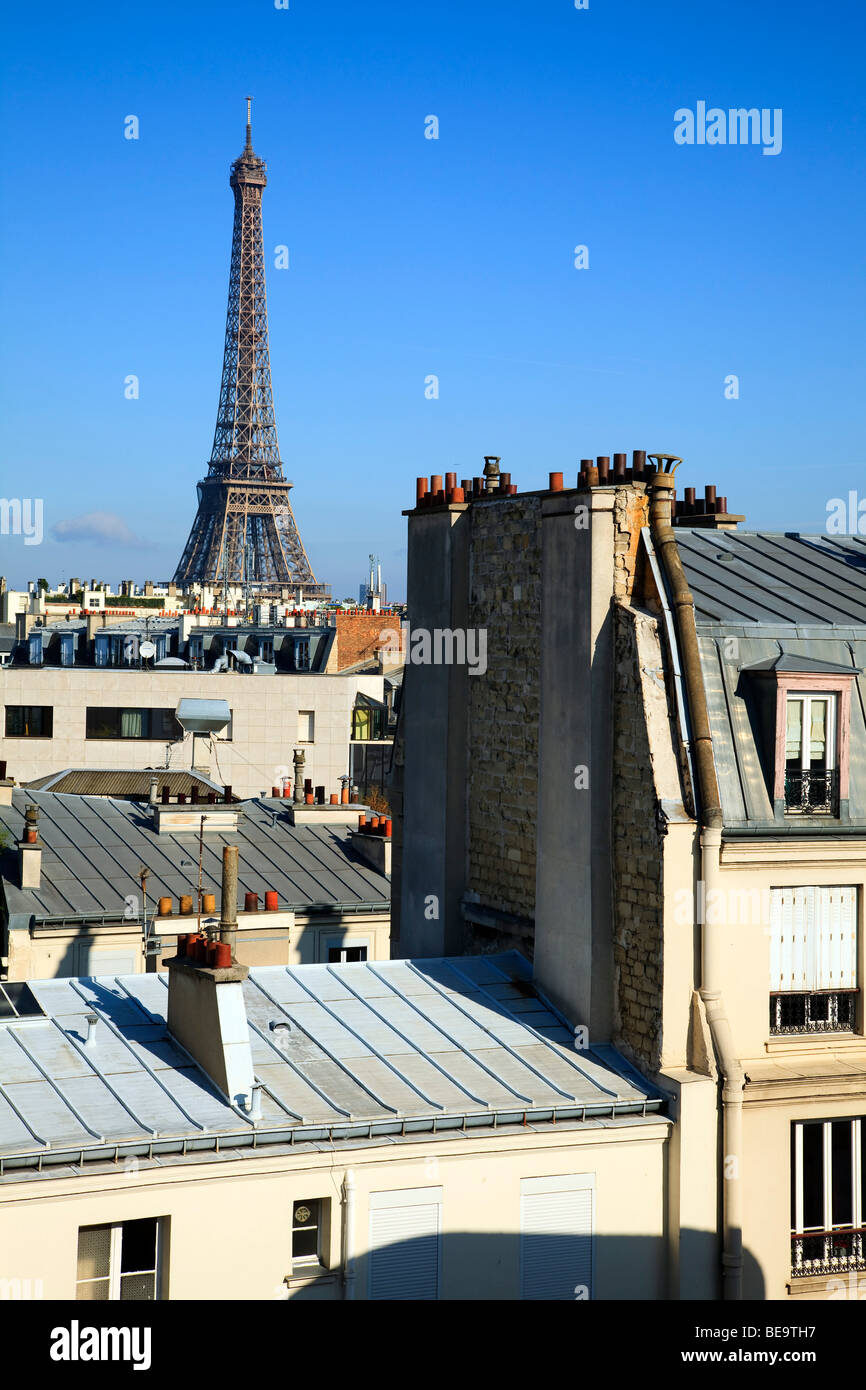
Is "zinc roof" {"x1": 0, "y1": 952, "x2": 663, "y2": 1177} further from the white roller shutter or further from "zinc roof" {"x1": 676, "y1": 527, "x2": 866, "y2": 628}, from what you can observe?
"zinc roof" {"x1": 676, "y1": 527, "x2": 866, "y2": 628}

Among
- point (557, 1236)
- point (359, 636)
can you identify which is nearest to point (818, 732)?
point (557, 1236)

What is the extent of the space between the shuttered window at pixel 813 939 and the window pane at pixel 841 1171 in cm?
143

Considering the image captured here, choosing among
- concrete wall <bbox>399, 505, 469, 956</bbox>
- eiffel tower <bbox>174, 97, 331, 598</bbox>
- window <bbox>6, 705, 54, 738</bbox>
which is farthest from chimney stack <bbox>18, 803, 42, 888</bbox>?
eiffel tower <bbox>174, 97, 331, 598</bbox>

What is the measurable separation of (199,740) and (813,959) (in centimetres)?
4608

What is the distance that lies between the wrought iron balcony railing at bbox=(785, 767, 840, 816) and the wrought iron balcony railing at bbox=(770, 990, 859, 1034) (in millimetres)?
1865

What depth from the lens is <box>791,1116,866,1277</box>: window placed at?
15820 millimetres

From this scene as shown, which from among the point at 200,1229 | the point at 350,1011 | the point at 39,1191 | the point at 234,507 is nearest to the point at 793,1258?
the point at 350,1011

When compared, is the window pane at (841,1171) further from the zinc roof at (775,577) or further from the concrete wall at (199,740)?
→ the concrete wall at (199,740)

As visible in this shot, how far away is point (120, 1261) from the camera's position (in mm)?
13359

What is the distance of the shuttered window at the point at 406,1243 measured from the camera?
1423 cm
